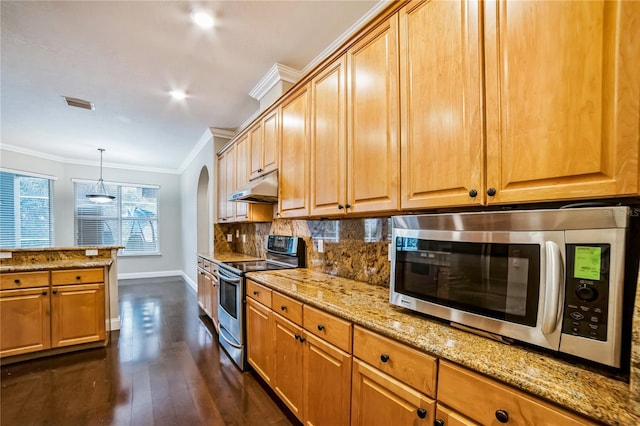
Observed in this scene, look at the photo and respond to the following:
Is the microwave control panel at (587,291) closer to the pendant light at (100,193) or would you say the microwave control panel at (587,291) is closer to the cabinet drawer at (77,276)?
the cabinet drawer at (77,276)

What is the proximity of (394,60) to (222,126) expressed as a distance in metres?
3.56

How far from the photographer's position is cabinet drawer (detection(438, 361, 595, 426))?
751 millimetres

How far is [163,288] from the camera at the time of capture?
19.6 ft

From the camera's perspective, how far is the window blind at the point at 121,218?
21.6 ft

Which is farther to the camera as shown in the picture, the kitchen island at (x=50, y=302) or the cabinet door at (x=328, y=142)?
the kitchen island at (x=50, y=302)

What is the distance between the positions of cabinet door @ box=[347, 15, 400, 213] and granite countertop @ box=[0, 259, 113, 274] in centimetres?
297

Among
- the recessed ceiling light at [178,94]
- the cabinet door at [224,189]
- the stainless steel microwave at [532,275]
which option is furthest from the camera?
the cabinet door at [224,189]

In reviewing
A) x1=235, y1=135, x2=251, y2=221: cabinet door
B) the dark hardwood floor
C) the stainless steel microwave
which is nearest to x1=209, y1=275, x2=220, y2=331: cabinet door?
the dark hardwood floor

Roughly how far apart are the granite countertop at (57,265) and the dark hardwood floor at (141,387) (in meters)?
0.93

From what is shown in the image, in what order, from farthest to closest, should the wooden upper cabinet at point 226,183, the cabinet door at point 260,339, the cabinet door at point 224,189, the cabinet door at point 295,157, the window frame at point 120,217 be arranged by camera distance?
the window frame at point 120,217 → the cabinet door at point 224,189 → the wooden upper cabinet at point 226,183 → the cabinet door at point 295,157 → the cabinet door at point 260,339

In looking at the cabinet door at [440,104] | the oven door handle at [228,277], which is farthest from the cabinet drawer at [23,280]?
the cabinet door at [440,104]

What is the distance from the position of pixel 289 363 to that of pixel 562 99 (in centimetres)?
192

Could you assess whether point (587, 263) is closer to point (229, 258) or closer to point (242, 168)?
point (242, 168)

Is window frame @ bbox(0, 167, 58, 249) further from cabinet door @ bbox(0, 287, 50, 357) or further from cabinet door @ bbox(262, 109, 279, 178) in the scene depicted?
cabinet door @ bbox(262, 109, 279, 178)
